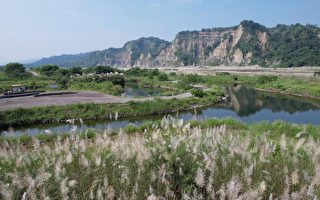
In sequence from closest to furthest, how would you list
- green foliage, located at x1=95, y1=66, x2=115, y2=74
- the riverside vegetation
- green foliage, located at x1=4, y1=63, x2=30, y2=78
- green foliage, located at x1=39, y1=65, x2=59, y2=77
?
the riverside vegetation, green foliage, located at x1=4, y1=63, x2=30, y2=78, green foliage, located at x1=39, y1=65, x2=59, y2=77, green foliage, located at x1=95, y1=66, x2=115, y2=74

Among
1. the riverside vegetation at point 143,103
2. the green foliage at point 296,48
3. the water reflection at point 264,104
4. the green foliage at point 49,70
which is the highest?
the green foliage at point 296,48

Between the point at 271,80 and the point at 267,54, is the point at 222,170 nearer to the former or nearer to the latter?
the point at 271,80

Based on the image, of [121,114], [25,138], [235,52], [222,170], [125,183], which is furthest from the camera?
[235,52]

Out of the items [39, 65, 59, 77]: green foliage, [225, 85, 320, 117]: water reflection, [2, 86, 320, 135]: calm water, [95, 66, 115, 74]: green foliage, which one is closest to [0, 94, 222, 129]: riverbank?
[2, 86, 320, 135]: calm water

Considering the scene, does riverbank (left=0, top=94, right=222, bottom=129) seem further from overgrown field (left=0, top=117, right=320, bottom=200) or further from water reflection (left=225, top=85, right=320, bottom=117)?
overgrown field (left=0, top=117, right=320, bottom=200)

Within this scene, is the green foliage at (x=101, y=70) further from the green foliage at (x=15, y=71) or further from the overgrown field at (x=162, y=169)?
the overgrown field at (x=162, y=169)

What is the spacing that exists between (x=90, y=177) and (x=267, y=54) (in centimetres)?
17795

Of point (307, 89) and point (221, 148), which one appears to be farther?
point (307, 89)

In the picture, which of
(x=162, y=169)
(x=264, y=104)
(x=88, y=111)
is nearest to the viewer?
(x=162, y=169)

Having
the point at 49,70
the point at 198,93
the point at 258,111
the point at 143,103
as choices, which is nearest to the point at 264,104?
the point at 258,111

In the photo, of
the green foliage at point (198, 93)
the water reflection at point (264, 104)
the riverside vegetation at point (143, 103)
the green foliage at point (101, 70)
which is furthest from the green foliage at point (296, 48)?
the green foliage at point (198, 93)

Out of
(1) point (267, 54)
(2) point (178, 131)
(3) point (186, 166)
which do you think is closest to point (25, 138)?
(2) point (178, 131)

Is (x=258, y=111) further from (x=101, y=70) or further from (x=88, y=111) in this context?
(x=101, y=70)

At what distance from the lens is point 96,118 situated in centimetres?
4272
